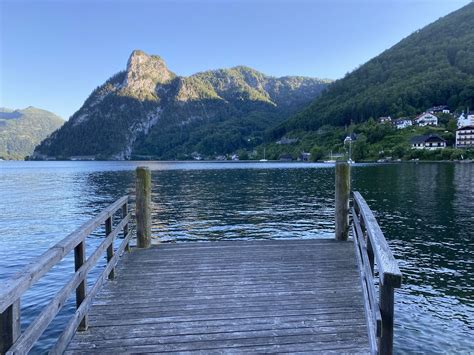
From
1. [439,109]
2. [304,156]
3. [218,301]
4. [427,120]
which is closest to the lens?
[218,301]

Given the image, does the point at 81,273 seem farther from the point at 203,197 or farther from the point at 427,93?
the point at 427,93

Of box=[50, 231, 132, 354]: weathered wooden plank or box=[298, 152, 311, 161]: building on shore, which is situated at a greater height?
box=[298, 152, 311, 161]: building on shore

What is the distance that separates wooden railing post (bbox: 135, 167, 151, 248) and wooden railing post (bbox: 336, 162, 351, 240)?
206 inches

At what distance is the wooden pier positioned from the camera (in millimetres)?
3862

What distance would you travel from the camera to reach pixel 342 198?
33.6 ft

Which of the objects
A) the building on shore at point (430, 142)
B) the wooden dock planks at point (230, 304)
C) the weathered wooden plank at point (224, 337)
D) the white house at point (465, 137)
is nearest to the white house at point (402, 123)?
the building on shore at point (430, 142)

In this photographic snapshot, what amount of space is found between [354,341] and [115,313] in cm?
380

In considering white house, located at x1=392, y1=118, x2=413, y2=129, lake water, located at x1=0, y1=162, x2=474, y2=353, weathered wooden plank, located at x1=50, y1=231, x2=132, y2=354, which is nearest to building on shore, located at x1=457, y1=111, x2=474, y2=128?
white house, located at x1=392, y1=118, x2=413, y2=129

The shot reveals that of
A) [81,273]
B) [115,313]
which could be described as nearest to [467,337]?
[115,313]

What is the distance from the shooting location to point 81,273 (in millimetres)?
5414

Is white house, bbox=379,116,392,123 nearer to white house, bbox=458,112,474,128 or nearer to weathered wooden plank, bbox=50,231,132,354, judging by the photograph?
white house, bbox=458,112,474,128

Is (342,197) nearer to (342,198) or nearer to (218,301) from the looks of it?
(342,198)

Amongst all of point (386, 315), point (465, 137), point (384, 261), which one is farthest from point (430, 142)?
point (386, 315)

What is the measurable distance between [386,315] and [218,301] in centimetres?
343
